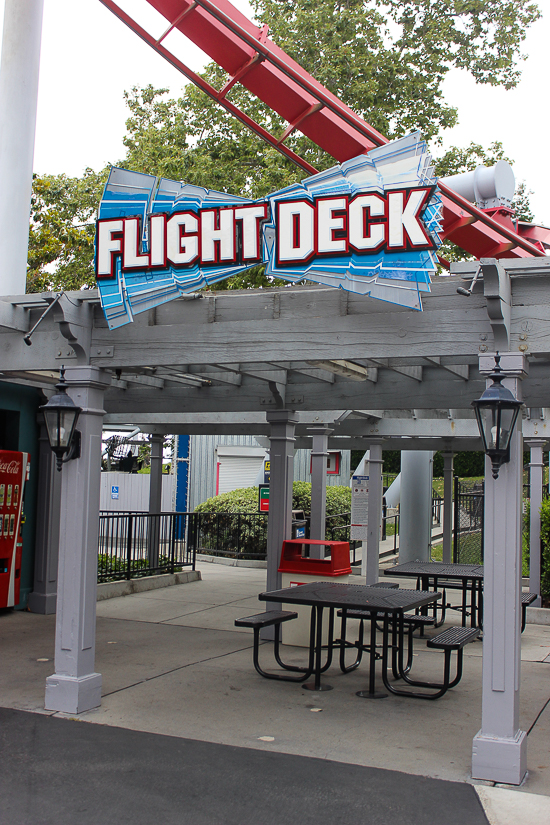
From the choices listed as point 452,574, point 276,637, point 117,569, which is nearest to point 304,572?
point 276,637

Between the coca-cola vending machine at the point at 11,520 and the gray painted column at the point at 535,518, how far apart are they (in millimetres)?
7193

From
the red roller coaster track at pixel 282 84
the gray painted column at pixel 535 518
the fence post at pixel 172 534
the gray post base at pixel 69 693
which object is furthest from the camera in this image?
the fence post at pixel 172 534

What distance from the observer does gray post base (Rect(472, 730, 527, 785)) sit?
4918mm

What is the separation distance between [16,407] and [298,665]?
16.4 feet

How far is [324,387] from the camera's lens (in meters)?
8.80

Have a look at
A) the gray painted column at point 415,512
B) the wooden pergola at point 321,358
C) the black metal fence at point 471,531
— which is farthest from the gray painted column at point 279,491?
the black metal fence at point 471,531

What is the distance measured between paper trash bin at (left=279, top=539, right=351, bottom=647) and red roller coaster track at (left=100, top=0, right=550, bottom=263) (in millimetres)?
4111

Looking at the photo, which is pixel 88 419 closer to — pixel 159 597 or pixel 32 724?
pixel 32 724

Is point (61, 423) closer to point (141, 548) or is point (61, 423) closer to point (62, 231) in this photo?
point (141, 548)

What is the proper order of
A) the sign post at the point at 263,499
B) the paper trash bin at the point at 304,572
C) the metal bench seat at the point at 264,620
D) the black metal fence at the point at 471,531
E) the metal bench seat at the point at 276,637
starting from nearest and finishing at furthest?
→ the metal bench seat at the point at 264,620
the metal bench seat at the point at 276,637
the paper trash bin at the point at 304,572
the sign post at the point at 263,499
the black metal fence at the point at 471,531

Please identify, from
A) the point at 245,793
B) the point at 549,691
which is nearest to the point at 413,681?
the point at 549,691

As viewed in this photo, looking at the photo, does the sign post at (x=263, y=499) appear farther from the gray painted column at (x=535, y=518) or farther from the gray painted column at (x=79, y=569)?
the gray painted column at (x=79, y=569)

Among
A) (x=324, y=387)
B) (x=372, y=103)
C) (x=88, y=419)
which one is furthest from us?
(x=372, y=103)

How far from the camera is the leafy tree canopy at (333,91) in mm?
18078
